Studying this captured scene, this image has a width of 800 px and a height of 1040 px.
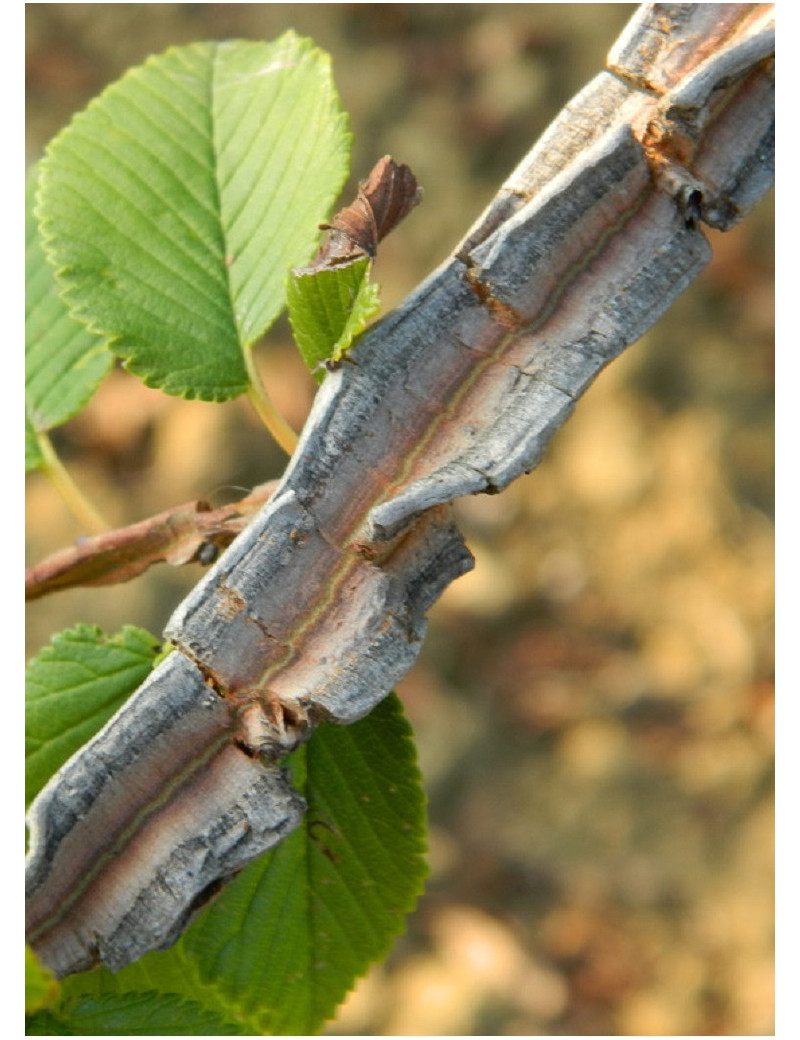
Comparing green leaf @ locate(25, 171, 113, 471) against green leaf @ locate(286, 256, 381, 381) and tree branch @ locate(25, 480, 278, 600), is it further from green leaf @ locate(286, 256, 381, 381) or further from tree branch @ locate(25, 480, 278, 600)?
green leaf @ locate(286, 256, 381, 381)

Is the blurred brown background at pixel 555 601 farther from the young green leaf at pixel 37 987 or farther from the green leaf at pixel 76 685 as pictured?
the young green leaf at pixel 37 987

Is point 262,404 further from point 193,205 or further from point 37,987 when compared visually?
point 37,987

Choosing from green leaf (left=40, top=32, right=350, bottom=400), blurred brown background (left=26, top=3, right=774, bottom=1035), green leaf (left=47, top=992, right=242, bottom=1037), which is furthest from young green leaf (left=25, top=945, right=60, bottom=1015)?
blurred brown background (left=26, top=3, right=774, bottom=1035)

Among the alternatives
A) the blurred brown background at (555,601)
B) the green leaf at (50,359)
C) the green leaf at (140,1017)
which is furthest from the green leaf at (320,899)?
the blurred brown background at (555,601)

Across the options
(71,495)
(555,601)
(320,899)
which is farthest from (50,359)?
(555,601)

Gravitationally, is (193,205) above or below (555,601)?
above

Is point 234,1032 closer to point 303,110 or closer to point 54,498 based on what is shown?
point 303,110
